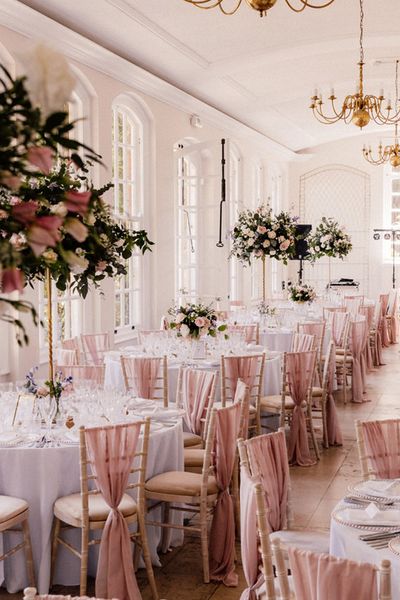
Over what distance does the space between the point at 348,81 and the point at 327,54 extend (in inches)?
77.8

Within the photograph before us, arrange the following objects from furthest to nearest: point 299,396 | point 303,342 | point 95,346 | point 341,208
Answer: point 341,208, point 95,346, point 303,342, point 299,396

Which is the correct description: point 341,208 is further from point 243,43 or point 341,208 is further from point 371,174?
point 243,43

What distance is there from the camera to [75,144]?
1349mm

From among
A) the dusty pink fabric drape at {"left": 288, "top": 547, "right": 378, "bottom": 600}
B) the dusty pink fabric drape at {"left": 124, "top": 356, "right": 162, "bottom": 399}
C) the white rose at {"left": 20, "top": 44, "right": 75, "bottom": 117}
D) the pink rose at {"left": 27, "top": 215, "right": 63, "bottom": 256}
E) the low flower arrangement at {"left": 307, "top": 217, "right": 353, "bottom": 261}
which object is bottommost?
the dusty pink fabric drape at {"left": 288, "top": 547, "right": 378, "bottom": 600}

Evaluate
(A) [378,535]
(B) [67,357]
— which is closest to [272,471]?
(A) [378,535]

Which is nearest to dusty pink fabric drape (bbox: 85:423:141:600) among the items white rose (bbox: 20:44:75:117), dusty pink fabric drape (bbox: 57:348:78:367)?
white rose (bbox: 20:44:75:117)

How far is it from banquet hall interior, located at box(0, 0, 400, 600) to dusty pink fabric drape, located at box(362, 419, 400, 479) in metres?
0.01

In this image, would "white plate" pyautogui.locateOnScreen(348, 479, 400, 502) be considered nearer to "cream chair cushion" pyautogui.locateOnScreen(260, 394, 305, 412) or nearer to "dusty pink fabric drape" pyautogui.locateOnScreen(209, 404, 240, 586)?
"dusty pink fabric drape" pyautogui.locateOnScreen(209, 404, 240, 586)

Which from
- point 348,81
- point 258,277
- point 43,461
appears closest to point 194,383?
point 43,461

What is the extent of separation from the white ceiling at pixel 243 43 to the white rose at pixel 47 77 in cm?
628

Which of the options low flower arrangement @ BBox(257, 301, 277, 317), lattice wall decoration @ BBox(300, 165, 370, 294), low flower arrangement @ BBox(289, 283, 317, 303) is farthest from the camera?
lattice wall decoration @ BBox(300, 165, 370, 294)

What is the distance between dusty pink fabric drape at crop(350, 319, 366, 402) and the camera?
380 inches

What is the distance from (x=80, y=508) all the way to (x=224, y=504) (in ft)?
3.10

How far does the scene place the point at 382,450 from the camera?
13.5ft
